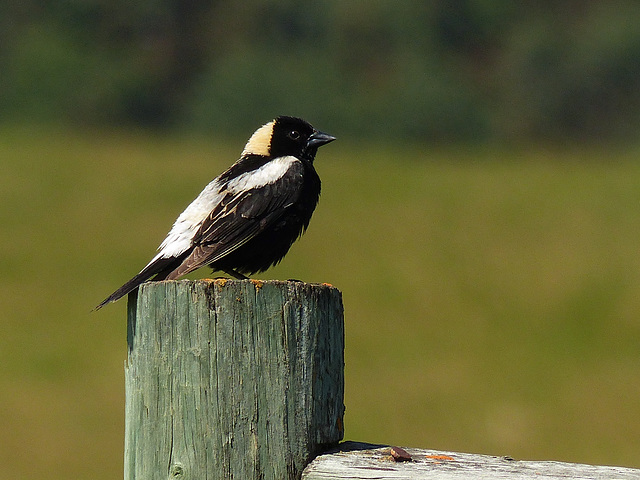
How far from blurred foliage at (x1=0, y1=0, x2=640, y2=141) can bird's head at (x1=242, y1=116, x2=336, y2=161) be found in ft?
130

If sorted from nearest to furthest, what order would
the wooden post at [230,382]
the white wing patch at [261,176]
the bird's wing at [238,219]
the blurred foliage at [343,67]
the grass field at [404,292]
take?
the wooden post at [230,382], the bird's wing at [238,219], the white wing patch at [261,176], the grass field at [404,292], the blurred foliage at [343,67]

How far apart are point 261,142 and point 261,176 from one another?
0.70 meters

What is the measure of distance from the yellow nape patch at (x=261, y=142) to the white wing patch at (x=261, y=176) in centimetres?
38

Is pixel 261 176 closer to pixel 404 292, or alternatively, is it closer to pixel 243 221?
pixel 243 221

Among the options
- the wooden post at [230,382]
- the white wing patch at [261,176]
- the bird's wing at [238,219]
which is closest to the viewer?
the wooden post at [230,382]

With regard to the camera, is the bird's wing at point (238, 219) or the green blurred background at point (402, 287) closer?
the bird's wing at point (238, 219)

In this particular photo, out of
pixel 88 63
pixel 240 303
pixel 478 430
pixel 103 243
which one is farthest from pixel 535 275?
pixel 88 63

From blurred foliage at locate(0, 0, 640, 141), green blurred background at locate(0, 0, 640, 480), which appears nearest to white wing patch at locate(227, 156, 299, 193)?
green blurred background at locate(0, 0, 640, 480)

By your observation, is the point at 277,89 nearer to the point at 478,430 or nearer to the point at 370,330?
the point at 370,330

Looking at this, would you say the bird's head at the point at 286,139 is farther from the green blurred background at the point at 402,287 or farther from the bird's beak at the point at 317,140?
the green blurred background at the point at 402,287

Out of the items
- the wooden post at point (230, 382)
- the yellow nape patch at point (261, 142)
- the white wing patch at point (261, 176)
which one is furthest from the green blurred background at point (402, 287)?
the wooden post at point (230, 382)

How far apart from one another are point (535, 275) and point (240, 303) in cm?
1482

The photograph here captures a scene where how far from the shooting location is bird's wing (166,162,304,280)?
3.56 meters

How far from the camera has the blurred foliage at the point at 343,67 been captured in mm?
44625
